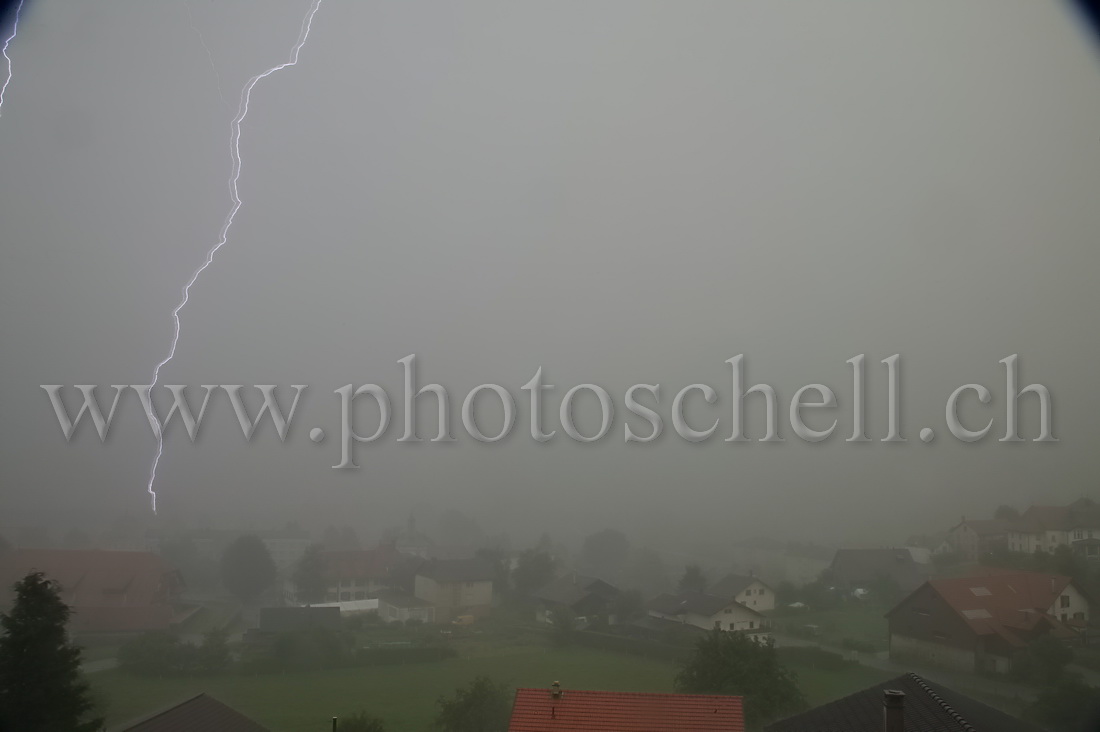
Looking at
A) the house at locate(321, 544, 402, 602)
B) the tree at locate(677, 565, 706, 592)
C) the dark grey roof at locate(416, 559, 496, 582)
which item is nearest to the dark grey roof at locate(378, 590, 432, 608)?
the house at locate(321, 544, 402, 602)

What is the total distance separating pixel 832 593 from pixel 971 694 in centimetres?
193

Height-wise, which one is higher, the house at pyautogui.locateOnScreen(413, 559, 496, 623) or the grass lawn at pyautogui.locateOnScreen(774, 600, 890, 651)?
the house at pyautogui.locateOnScreen(413, 559, 496, 623)

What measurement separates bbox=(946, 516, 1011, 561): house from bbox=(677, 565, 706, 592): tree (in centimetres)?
313

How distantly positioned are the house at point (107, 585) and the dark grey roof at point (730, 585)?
6.51m

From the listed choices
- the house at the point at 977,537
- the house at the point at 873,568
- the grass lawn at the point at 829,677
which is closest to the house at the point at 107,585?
the grass lawn at the point at 829,677

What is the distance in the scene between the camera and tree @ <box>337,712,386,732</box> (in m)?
7.87

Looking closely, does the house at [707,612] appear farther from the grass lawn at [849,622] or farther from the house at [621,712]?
the house at [621,712]

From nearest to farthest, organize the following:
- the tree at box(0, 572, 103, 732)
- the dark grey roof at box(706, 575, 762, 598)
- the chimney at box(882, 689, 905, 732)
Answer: the chimney at box(882, 689, 905, 732), the tree at box(0, 572, 103, 732), the dark grey roof at box(706, 575, 762, 598)

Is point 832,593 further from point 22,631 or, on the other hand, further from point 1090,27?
point 22,631

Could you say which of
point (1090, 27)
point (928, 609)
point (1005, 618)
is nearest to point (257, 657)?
point (928, 609)

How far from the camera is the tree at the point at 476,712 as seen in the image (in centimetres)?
848

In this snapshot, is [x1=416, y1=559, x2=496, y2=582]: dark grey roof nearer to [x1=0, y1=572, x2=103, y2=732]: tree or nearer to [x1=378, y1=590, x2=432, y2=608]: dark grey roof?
[x1=378, y1=590, x2=432, y2=608]: dark grey roof

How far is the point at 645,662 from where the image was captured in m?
9.62

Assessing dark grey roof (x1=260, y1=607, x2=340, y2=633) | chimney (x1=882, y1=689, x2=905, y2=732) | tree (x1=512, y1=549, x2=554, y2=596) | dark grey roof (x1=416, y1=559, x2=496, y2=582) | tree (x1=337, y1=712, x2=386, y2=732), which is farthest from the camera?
tree (x1=512, y1=549, x2=554, y2=596)
